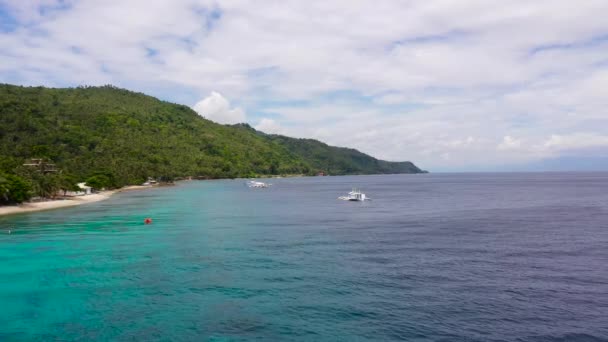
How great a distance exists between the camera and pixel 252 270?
127 feet

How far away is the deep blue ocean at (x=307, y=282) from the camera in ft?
83.9

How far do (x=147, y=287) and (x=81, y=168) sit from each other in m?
140

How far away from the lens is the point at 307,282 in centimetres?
3459

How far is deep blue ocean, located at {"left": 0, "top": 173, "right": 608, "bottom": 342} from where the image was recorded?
2558cm

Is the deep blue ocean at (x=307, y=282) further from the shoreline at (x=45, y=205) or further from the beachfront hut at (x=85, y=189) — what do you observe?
the beachfront hut at (x=85, y=189)

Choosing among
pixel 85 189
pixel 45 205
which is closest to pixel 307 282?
pixel 45 205

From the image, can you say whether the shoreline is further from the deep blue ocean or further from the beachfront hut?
the deep blue ocean

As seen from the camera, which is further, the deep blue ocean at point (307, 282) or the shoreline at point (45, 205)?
the shoreline at point (45, 205)

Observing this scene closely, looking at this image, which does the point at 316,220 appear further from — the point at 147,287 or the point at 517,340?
the point at 517,340

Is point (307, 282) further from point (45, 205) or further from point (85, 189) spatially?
point (85, 189)

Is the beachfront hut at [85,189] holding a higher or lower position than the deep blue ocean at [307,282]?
higher

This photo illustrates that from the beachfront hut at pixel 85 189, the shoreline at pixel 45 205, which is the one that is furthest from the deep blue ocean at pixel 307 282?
the beachfront hut at pixel 85 189

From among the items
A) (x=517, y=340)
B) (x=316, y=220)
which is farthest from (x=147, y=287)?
(x=316, y=220)

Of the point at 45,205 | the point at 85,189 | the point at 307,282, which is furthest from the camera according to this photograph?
the point at 85,189
